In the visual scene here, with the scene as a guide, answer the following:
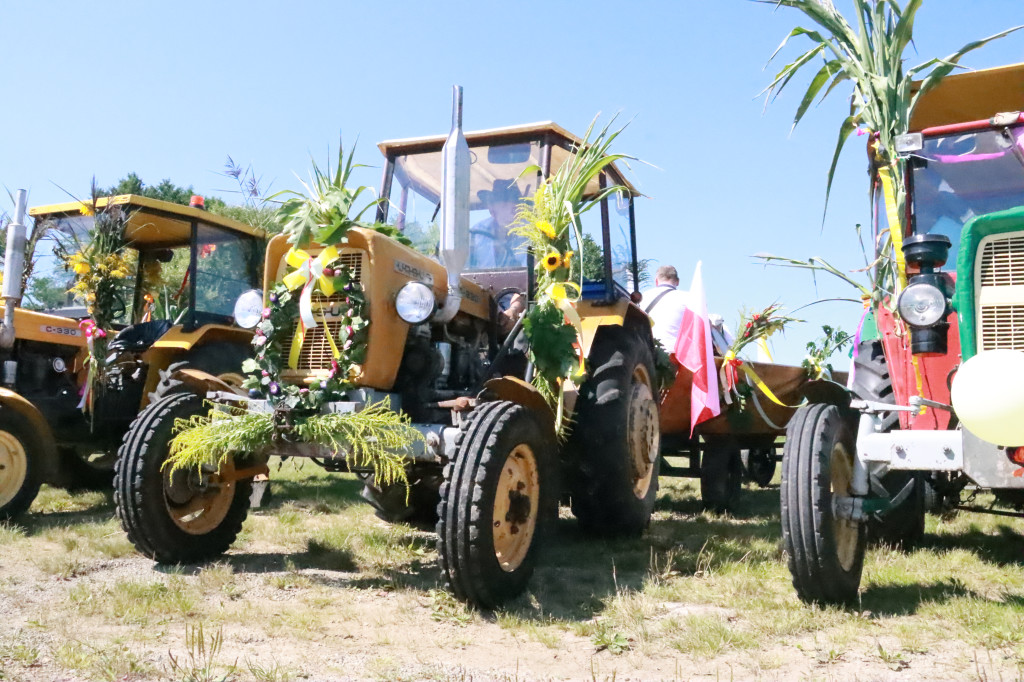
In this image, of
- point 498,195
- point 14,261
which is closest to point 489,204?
point 498,195

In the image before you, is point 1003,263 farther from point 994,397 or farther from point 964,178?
point 964,178

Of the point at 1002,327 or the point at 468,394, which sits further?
the point at 468,394

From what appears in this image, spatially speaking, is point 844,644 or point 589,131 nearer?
point 844,644

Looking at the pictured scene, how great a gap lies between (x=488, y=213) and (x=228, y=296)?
2606 mm

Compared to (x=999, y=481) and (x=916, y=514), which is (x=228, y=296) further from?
(x=999, y=481)

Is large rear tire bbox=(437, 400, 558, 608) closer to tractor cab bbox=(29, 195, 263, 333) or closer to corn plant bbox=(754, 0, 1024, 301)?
corn plant bbox=(754, 0, 1024, 301)

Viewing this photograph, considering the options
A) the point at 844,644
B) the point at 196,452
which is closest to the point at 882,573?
the point at 844,644

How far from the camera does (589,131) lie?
4.69 m

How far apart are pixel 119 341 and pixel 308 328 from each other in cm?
313

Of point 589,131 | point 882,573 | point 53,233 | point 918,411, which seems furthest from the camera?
point 53,233

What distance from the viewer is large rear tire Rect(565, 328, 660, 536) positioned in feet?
15.9

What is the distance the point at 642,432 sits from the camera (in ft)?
17.6

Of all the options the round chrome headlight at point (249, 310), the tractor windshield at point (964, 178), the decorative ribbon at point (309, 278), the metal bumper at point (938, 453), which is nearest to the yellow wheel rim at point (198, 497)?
the round chrome headlight at point (249, 310)

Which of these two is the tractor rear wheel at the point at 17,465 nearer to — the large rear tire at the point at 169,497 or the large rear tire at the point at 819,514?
the large rear tire at the point at 169,497
